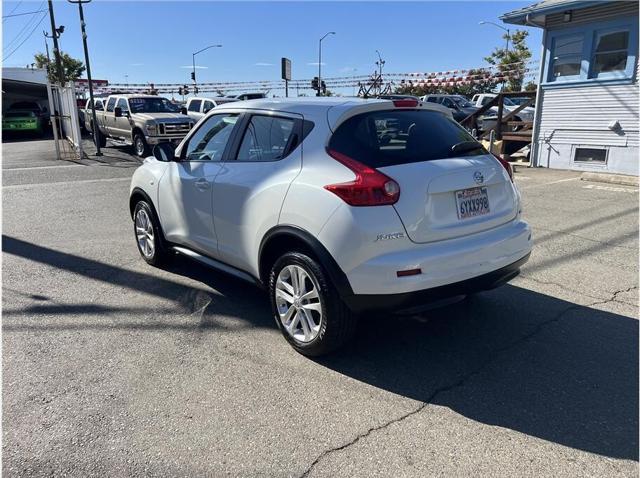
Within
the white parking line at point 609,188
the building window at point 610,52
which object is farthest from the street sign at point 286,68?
the white parking line at point 609,188

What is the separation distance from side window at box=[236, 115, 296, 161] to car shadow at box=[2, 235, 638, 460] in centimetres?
135

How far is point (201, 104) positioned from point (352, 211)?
18.3 m

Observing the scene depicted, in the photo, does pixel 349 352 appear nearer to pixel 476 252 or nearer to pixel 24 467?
pixel 476 252

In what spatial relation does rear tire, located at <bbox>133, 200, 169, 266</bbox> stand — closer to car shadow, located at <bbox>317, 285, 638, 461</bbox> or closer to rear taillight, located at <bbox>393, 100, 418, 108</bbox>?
car shadow, located at <bbox>317, 285, 638, 461</bbox>

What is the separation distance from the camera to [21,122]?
28328 millimetres

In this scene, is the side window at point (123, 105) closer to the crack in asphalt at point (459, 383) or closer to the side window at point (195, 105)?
the side window at point (195, 105)

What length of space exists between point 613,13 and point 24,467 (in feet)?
43.0

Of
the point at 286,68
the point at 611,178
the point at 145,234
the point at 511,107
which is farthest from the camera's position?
the point at 511,107

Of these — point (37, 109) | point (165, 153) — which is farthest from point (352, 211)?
point (37, 109)

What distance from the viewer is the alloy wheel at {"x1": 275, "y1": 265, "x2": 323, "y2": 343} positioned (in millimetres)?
3389

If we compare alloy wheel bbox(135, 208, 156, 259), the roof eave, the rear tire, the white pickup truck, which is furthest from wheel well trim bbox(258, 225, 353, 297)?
the white pickup truck

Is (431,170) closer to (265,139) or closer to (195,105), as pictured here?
(265,139)

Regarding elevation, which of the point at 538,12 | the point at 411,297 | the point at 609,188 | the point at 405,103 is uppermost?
the point at 538,12

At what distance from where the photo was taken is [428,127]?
3.62 meters
